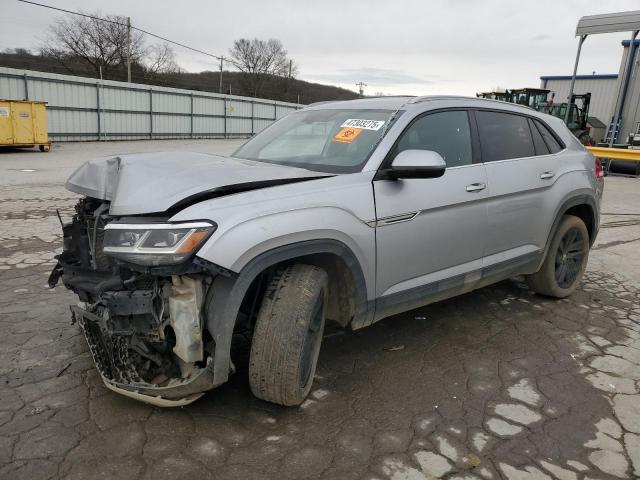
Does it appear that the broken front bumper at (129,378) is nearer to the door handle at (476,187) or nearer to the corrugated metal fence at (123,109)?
the door handle at (476,187)

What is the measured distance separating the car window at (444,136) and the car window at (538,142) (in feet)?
2.91

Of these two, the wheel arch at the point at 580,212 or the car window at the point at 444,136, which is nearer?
the car window at the point at 444,136

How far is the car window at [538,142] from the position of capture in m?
4.22

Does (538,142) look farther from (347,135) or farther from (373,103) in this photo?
(347,135)

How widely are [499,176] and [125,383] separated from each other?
112 inches

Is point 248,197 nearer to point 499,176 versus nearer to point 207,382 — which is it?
point 207,382

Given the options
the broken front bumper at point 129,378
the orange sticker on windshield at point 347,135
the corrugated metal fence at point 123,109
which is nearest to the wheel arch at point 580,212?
the orange sticker on windshield at point 347,135

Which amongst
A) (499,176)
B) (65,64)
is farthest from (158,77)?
(499,176)

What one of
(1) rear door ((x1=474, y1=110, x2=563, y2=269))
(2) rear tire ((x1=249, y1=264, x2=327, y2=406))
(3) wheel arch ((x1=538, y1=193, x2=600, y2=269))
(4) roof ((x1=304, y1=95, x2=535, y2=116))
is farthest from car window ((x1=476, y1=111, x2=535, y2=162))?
(2) rear tire ((x1=249, y1=264, x2=327, y2=406))

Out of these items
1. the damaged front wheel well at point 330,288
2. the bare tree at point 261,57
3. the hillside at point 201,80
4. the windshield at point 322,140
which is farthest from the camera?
the bare tree at point 261,57

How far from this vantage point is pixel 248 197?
8.10 ft

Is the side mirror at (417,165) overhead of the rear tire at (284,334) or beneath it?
overhead

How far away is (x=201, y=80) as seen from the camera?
188ft

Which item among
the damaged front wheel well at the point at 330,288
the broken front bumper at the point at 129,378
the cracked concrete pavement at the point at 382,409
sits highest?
the damaged front wheel well at the point at 330,288
